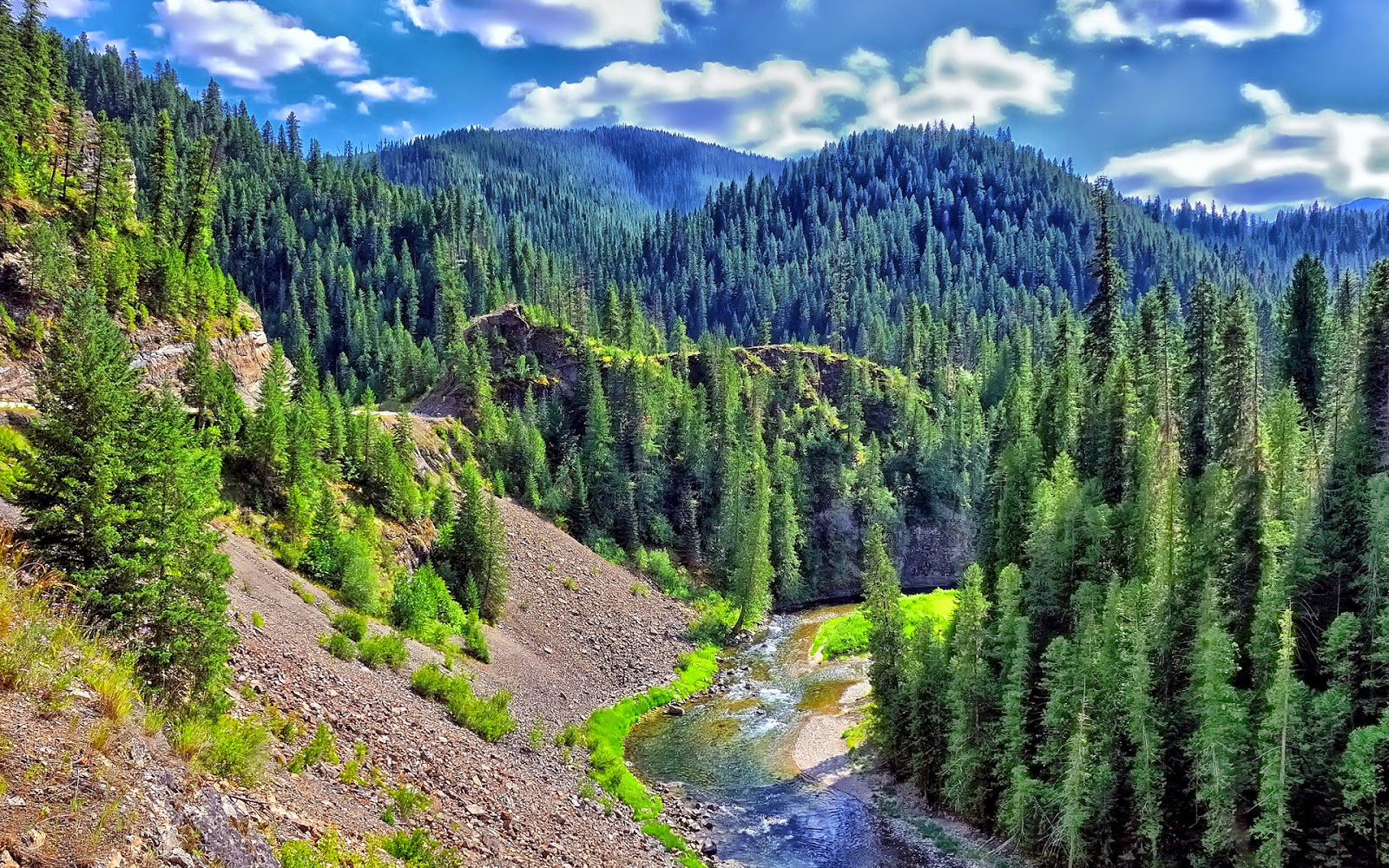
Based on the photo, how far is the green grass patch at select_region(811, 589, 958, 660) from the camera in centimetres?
7631

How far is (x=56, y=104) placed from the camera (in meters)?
95.3

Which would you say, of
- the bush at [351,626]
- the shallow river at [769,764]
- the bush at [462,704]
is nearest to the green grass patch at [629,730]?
the shallow river at [769,764]

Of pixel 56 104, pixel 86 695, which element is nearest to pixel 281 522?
pixel 86 695

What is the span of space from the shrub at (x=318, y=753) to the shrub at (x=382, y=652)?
1393 cm

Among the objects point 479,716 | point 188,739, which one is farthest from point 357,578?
point 188,739

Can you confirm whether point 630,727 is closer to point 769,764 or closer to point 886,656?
point 769,764

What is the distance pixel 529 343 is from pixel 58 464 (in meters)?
96.2

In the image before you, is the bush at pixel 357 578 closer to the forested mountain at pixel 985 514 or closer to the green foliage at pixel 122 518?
the forested mountain at pixel 985 514

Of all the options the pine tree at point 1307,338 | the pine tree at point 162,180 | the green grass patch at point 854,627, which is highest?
the pine tree at point 162,180

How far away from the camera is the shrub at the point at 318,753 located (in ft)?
72.4

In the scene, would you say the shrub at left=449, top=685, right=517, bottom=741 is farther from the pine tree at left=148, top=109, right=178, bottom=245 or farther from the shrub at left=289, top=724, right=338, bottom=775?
the pine tree at left=148, top=109, right=178, bottom=245

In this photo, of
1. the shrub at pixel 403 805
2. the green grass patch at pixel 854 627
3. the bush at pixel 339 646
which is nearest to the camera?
the shrub at pixel 403 805

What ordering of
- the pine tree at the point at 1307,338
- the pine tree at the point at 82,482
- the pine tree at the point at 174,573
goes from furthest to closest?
the pine tree at the point at 1307,338 → the pine tree at the point at 174,573 → the pine tree at the point at 82,482

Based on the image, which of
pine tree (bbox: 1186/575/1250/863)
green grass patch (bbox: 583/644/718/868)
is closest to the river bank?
green grass patch (bbox: 583/644/718/868)
